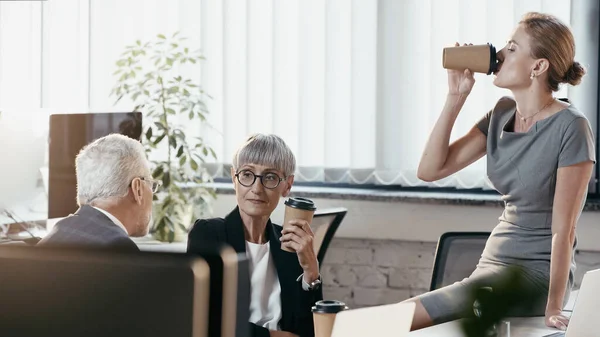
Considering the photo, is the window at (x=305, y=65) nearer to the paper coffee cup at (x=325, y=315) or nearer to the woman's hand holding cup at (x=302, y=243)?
the woman's hand holding cup at (x=302, y=243)

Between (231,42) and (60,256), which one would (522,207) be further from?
(231,42)

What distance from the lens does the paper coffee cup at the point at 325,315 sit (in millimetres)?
1532

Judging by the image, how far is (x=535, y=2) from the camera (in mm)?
3768

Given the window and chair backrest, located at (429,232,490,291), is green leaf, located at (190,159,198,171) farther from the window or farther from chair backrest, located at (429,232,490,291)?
chair backrest, located at (429,232,490,291)

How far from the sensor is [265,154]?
2389 millimetres

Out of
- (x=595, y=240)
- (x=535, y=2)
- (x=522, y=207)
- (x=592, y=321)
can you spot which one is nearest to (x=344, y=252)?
(x=595, y=240)

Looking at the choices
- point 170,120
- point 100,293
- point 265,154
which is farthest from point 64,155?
point 100,293

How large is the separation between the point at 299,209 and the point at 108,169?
0.47 meters

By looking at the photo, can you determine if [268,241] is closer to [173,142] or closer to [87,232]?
[87,232]

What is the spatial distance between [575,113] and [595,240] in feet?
4.78

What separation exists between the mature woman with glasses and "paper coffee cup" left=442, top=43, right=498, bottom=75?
0.56 metres

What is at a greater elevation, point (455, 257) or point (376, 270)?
point (455, 257)

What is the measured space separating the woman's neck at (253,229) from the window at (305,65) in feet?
5.76

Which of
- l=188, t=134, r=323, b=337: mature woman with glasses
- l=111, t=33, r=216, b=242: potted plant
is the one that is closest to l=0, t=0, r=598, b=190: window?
l=111, t=33, r=216, b=242: potted plant
